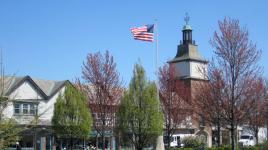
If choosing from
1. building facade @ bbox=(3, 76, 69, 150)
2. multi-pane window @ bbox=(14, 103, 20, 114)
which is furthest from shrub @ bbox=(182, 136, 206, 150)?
multi-pane window @ bbox=(14, 103, 20, 114)

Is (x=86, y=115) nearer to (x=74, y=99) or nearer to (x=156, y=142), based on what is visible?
(x=74, y=99)

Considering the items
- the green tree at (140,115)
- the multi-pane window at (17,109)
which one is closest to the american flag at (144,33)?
the green tree at (140,115)

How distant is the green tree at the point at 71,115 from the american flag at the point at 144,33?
8117 millimetres

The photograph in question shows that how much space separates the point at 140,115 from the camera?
31531 mm

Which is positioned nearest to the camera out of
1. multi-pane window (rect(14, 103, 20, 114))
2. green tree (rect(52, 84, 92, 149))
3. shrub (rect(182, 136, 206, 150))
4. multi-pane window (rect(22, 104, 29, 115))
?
green tree (rect(52, 84, 92, 149))

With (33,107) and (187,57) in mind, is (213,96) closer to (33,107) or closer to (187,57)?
(33,107)

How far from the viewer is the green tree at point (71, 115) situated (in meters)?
38.6

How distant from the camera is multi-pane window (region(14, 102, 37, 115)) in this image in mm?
48281

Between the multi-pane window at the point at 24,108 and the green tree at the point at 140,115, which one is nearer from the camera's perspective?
the green tree at the point at 140,115

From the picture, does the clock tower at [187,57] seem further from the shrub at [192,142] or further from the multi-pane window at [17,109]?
the multi-pane window at [17,109]

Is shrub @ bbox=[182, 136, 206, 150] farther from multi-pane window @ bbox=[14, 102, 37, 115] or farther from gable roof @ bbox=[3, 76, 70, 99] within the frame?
multi-pane window @ bbox=[14, 102, 37, 115]

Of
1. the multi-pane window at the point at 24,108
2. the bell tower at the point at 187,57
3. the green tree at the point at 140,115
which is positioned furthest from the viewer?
the bell tower at the point at 187,57

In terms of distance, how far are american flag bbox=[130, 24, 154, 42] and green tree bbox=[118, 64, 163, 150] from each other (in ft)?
11.6

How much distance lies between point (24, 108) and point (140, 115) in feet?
68.3
